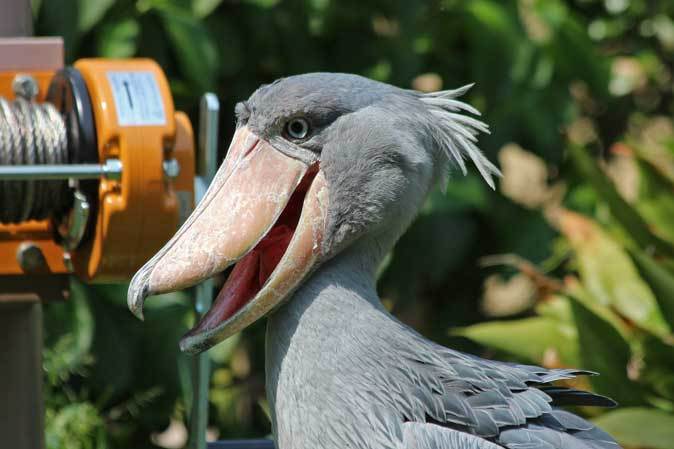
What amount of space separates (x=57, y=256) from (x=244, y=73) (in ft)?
4.73

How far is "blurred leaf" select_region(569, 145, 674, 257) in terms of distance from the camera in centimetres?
324

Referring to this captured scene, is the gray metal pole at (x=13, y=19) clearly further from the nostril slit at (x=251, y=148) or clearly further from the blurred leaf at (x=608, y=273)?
the blurred leaf at (x=608, y=273)

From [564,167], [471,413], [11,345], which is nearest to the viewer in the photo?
[471,413]

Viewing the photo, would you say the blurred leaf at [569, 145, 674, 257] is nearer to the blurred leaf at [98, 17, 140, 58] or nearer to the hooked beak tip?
the blurred leaf at [98, 17, 140, 58]

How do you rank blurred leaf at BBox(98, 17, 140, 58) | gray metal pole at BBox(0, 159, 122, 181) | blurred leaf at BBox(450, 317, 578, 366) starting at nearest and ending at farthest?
gray metal pole at BBox(0, 159, 122, 181) → blurred leaf at BBox(98, 17, 140, 58) → blurred leaf at BBox(450, 317, 578, 366)

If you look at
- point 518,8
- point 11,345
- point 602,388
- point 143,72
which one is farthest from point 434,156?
point 518,8

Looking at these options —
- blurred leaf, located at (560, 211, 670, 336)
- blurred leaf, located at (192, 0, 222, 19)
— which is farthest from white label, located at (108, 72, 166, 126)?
blurred leaf, located at (560, 211, 670, 336)

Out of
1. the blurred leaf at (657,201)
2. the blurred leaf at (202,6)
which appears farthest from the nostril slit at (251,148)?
the blurred leaf at (657,201)

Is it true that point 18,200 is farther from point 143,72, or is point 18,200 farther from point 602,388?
point 602,388

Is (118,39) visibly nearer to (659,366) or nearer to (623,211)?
(623,211)

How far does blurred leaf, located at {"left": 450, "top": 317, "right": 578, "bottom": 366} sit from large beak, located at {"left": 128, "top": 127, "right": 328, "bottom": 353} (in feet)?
5.17

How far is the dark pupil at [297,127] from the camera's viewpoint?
1585 mm

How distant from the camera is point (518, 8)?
3535mm

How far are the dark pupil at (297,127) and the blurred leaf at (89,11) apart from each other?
1.46 metres
